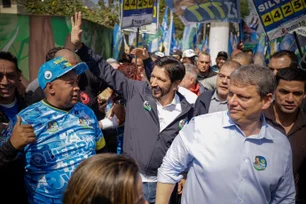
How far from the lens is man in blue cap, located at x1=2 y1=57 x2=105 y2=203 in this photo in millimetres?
2512

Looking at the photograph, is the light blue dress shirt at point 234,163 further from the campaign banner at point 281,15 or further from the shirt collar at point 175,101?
the campaign banner at point 281,15

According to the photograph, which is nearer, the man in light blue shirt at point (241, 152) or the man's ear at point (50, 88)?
the man in light blue shirt at point (241, 152)

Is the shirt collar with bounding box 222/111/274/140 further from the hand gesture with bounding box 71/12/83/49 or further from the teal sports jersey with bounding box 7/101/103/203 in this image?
the hand gesture with bounding box 71/12/83/49

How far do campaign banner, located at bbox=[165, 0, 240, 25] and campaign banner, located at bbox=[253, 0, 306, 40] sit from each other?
1.14m

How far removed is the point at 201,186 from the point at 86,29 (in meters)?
7.14

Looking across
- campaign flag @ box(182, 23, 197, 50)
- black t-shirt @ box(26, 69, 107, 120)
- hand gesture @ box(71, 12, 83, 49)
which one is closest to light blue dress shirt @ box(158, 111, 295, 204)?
hand gesture @ box(71, 12, 83, 49)

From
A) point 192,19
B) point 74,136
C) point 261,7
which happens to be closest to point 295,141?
point 74,136

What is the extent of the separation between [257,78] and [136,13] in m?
4.59

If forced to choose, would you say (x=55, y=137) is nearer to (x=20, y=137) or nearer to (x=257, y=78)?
(x=20, y=137)

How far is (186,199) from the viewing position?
247 centimetres

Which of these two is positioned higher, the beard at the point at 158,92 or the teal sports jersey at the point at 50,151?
the beard at the point at 158,92

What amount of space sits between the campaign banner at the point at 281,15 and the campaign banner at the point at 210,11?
114 cm

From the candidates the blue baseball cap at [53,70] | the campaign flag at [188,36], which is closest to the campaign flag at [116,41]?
the campaign flag at [188,36]

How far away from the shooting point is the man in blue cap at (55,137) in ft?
8.24
